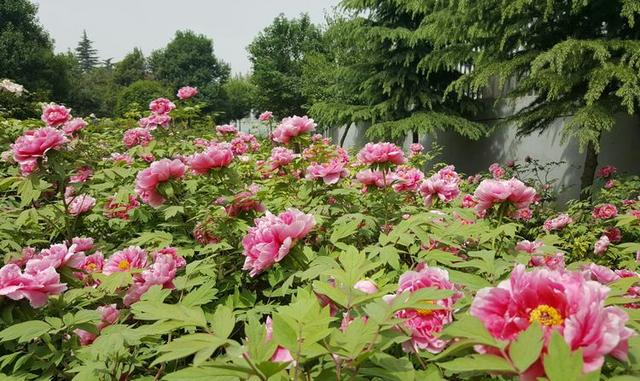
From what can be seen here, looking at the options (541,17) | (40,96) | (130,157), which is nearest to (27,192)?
(130,157)

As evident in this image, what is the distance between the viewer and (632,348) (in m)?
0.60

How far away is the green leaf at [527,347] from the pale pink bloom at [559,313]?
2cm

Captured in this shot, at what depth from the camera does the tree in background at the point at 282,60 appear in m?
27.0

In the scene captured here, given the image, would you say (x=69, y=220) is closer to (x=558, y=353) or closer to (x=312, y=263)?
(x=312, y=263)

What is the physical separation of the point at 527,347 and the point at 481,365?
6 centimetres

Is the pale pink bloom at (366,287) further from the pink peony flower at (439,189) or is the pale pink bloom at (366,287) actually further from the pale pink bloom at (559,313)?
the pink peony flower at (439,189)

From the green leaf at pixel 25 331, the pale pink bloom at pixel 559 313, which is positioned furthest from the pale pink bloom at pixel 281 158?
the pale pink bloom at pixel 559 313

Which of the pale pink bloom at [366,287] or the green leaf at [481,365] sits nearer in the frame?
the green leaf at [481,365]

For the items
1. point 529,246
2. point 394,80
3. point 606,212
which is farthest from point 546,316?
point 394,80

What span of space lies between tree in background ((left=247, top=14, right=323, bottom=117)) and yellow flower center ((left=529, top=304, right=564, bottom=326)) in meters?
26.2

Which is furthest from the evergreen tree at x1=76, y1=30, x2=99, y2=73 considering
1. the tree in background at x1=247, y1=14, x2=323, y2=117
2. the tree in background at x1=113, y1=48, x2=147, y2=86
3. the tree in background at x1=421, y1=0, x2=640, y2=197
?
the tree in background at x1=421, y1=0, x2=640, y2=197

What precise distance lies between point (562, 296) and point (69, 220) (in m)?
1.99

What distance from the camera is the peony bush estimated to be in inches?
23.2

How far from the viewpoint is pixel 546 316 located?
604 mm
